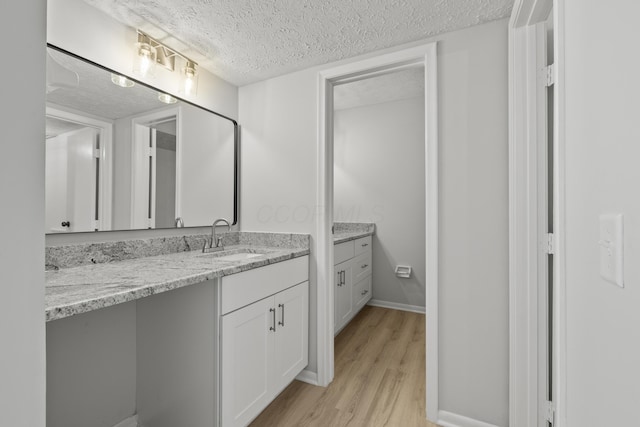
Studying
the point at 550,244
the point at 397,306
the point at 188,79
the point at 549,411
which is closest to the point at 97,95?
the point at 188,79

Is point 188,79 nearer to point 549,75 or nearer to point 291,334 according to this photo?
point 291,334

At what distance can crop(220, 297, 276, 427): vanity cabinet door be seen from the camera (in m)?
1.32

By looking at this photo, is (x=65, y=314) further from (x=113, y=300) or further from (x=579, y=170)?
(x=579, y=170)

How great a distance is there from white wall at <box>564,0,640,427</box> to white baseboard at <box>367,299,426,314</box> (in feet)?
8.87

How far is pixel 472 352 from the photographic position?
1560 millimetres

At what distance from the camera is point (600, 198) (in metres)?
0.56

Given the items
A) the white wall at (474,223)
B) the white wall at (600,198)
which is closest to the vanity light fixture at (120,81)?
the white wall at (474,223)

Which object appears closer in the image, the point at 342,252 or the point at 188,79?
the point at 188,79

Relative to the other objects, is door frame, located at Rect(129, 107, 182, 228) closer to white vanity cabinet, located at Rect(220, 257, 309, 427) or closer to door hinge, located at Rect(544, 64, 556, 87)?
white vanity cabinet, located at Rect(220, 257, 309, 427)

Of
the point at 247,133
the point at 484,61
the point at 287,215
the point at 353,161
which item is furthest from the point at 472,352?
the point at 353,161

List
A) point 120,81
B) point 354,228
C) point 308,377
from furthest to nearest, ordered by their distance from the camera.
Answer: point 354,228 < point 308,377 < point 120,81

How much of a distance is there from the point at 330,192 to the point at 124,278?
50.7 inches

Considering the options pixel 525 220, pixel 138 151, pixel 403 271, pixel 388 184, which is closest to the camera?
pixel 525 220

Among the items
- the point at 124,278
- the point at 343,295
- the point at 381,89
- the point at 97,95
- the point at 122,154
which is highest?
the point at 381,89
